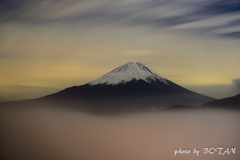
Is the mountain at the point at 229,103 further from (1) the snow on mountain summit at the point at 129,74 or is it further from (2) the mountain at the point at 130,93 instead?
(1) the snow on mountain summit at the point at 129,74

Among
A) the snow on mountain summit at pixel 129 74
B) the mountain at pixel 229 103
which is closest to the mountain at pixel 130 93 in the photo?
the snow on mountain summit at pixel 129 74

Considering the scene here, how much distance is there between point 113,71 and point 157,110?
3.38 ft

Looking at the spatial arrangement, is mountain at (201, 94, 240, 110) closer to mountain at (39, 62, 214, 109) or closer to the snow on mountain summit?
mountain at (39, 62, 214, 109)

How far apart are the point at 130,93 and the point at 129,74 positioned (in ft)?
1.13

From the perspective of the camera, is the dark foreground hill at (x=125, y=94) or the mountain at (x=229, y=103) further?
the dark foreground hill at (x=125, y=94)

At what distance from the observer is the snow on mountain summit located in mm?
4255

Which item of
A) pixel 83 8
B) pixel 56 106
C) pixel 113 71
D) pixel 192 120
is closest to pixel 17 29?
pixel 83 8

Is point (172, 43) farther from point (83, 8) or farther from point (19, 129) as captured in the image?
point (19, 129)

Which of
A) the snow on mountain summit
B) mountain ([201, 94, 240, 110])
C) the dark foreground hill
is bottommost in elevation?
mountain ([201, 94, 240, 110])

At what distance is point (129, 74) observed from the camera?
14.5 ft

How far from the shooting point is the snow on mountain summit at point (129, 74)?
4.25 metres

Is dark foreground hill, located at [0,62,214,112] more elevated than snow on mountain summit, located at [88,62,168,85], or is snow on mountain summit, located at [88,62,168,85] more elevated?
snow on mountain summit, located at [88,62,168,85]

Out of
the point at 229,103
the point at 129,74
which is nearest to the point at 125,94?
the point at 129,74

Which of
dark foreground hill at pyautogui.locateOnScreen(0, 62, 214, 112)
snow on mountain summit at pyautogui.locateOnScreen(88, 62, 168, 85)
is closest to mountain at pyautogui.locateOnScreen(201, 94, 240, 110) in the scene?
dark foreground hill at pyautogui.locateOnScreen(0, 62, 214, 112)
